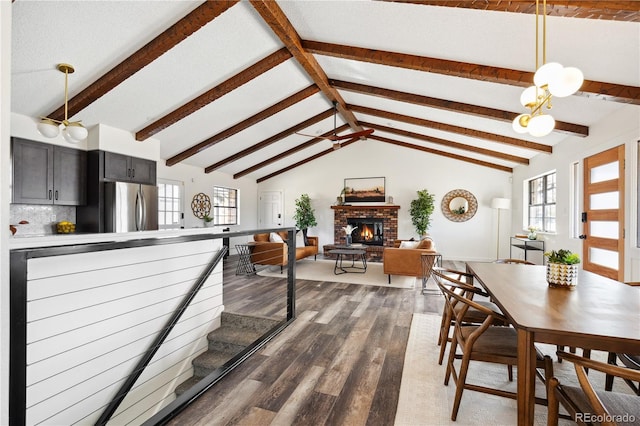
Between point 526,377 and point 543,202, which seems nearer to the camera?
point 526,377

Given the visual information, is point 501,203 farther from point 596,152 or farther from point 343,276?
point 343,276

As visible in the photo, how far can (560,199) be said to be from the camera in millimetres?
4914

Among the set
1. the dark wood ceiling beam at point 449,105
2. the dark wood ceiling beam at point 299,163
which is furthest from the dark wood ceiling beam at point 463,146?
the dark wood ceiling beam at point 449,105

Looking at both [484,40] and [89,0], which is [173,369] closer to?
[89,0]

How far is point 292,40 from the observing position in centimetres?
351

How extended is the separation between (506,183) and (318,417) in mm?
7857

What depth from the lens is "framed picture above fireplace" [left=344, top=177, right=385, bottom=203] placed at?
8.66m

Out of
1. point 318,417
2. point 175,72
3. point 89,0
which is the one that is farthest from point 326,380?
point 175,72

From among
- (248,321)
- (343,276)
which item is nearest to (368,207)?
(343,276)

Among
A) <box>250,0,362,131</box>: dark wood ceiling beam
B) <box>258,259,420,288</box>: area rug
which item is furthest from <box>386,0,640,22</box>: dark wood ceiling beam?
<box>258,259,420,288</box>: area rug

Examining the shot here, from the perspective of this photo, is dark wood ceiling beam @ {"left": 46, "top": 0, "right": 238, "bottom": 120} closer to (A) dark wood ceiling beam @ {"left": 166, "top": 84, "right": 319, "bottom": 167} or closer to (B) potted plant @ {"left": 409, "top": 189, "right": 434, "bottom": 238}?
(A) dark wood ceiling beam @ {"left": 166, "top": 84, "right": 319, "bottom": 167}

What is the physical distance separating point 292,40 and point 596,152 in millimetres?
4187

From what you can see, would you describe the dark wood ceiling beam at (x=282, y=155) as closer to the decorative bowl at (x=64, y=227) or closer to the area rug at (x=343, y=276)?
the area rug at (x=343, y=276)

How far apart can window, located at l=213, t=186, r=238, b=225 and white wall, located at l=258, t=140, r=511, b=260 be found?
1583 mm
